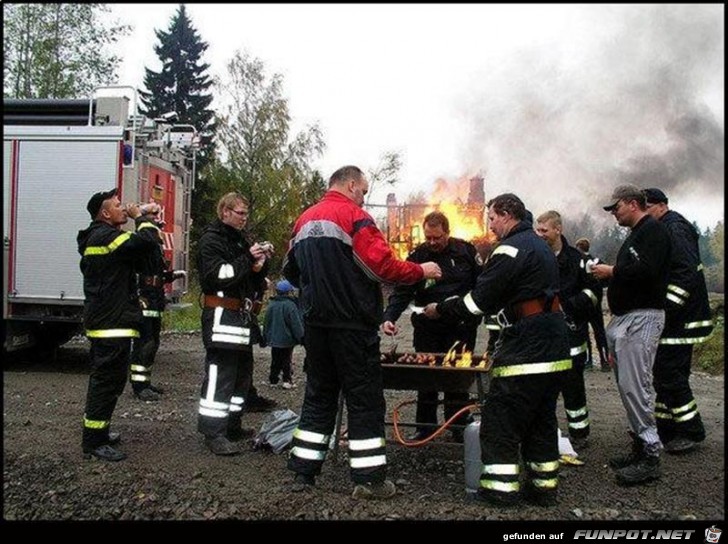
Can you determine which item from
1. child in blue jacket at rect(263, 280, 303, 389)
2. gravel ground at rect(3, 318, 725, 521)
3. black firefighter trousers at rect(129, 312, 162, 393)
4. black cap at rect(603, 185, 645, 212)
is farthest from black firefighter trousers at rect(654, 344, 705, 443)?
black firefighter trousers at rect(129, 312, 162, 393)

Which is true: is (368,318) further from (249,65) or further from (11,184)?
(249,65)

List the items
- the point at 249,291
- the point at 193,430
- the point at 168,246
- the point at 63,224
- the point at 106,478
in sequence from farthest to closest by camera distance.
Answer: the point at 168,246, the point at 63,224, the point at 193,430, the point at 249,291, the point at 106,478

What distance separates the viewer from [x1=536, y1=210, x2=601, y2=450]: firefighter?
17.7ft

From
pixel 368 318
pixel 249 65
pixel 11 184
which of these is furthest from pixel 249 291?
pixel 249 65

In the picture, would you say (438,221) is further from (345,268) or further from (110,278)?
(110,278)

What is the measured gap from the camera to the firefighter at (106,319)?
4.65 m

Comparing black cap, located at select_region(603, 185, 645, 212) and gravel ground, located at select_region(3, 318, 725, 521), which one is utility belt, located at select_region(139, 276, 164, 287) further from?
black cap, located at select_region(603, 185, 645, 212)

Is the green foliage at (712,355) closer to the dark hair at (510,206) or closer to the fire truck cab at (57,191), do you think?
the dark hair at (510,206)

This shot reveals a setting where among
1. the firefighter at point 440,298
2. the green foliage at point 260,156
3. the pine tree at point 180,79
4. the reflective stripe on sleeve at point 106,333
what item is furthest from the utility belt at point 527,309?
the pine tree at point 180,79

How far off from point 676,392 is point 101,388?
4558 mm

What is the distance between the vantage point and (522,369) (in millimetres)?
3895

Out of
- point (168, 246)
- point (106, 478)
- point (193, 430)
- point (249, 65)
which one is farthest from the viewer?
point (249, 65)

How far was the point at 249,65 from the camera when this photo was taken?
1118 inches
